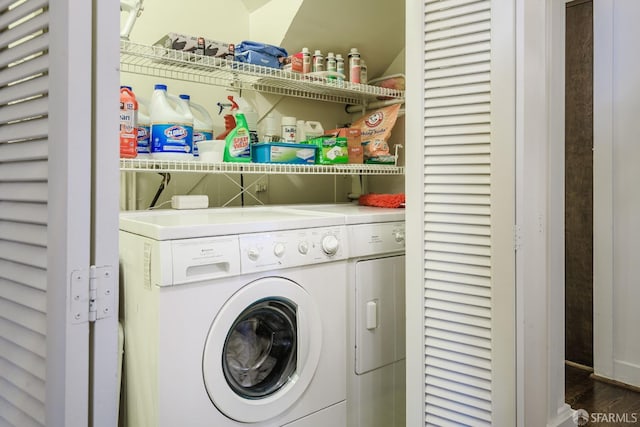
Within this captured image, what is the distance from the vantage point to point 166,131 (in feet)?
5.60

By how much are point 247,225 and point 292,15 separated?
1.30m

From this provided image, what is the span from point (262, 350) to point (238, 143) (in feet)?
2.96

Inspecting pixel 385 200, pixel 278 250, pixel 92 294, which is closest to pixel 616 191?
pixel 385 200

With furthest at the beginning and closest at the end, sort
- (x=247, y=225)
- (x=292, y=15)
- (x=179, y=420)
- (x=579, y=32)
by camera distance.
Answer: (x=579, y=32), (x=292, y=15), (x=247, y=225), (x=179, y=420)

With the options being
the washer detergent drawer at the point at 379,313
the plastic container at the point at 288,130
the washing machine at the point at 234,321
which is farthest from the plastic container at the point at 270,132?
the washer detergent drawer at the point at 379,313

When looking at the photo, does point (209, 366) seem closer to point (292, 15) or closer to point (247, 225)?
point (247, 225)

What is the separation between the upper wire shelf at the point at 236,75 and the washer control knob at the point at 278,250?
2.94 feet

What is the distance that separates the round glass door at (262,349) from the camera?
4.76 feet

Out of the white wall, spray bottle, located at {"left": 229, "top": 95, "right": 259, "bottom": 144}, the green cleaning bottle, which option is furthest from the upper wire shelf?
the white wall

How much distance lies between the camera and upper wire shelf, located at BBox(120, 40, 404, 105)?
5.82 feet

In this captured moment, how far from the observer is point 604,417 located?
82.9 inches

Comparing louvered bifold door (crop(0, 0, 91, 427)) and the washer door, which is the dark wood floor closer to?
the washer door

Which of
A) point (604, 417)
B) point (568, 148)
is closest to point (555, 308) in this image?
point (604, 417)

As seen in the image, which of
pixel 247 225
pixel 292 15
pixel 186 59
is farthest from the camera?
pixel 292 15
